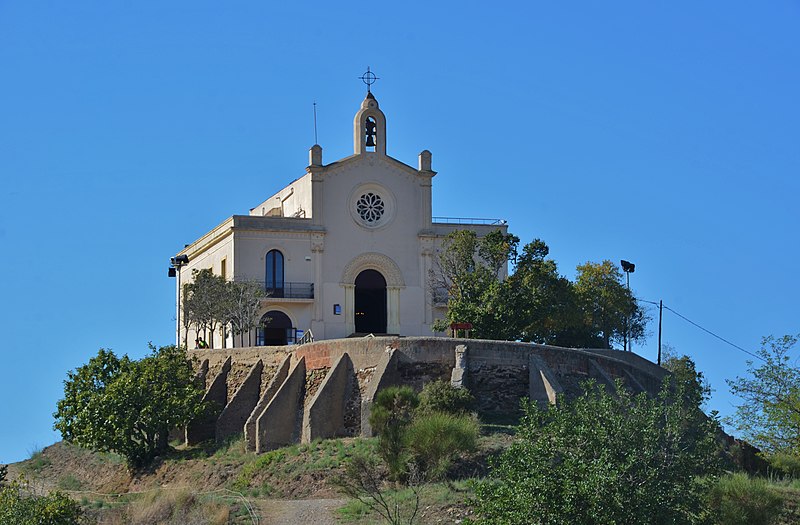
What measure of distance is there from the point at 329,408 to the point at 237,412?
4901 mm

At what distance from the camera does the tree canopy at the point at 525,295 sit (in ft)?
177

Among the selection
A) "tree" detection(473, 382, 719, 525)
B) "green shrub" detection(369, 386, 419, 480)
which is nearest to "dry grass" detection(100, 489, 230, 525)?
"green shrub" detection(369, 386, 419, 480)

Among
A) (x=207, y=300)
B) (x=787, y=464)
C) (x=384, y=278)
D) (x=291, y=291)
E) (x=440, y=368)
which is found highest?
(x=384, y=278)

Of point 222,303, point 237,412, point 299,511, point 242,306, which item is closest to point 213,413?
point 237,412

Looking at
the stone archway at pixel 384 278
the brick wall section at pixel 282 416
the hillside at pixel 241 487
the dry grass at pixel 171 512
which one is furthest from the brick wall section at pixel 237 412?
the stone archway at pixel 384 278

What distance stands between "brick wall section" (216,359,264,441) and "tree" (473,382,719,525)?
1649cm

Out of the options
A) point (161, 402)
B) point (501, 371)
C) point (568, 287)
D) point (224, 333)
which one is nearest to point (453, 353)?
point (501, 371)

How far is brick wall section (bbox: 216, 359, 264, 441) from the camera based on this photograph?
47500mm

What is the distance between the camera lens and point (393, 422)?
39.6 meters

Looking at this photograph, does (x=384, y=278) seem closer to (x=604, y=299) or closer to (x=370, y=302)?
(x=370, y=302)

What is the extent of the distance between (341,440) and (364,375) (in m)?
2.50

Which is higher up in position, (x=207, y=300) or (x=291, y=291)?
(x=291, y=291)

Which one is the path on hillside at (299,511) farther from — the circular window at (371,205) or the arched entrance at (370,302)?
the circular window at (371,205)

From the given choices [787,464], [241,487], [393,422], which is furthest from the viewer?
[787,464]
